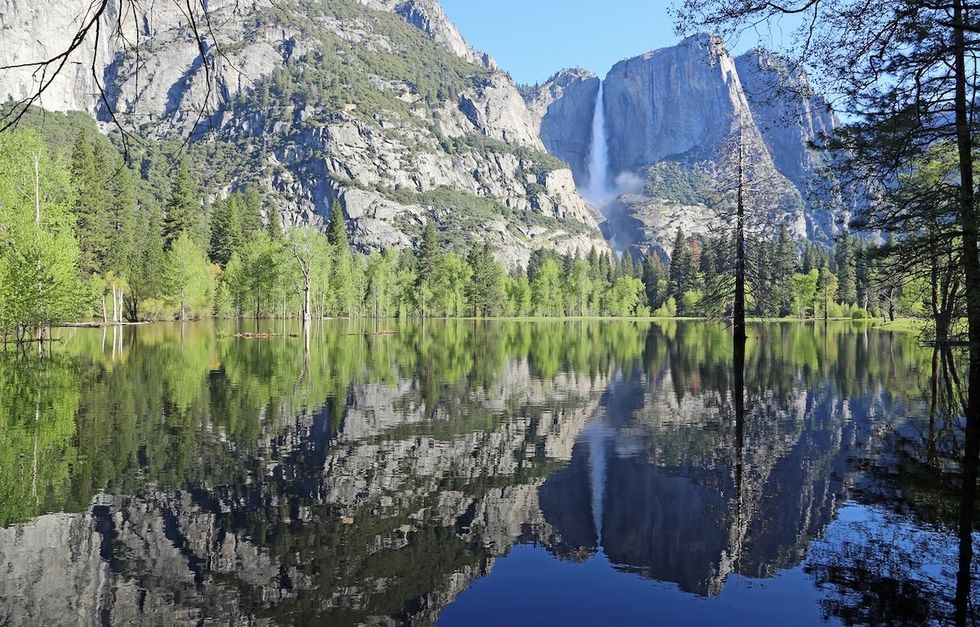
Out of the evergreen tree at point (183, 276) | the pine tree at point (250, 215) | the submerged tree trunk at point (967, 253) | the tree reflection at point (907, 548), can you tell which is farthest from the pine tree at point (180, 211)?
the tree reflection at point (907, 548)

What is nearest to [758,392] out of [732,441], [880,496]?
[732,441]

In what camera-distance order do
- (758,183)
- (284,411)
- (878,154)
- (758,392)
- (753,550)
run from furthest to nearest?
(758,183) → (758,392) → (284,411) → (878,154) → (753,550)

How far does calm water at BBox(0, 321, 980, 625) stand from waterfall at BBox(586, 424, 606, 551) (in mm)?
59

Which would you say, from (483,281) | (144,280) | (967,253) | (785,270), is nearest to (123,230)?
(144,280)

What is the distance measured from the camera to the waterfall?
928 cm

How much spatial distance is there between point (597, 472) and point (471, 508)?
10.2ft

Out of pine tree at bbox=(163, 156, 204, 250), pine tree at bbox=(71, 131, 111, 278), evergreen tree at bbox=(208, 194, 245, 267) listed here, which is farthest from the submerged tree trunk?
evergreen tree at bbox=(208, 194, 245, 267)

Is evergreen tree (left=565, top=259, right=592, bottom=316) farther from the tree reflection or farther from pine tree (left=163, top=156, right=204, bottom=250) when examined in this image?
the tree reflection

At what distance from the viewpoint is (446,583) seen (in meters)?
7.06

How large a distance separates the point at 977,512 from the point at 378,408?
13633 millimetres

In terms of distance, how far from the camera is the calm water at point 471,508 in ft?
21.7

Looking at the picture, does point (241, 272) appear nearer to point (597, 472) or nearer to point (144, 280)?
point (144, 280)

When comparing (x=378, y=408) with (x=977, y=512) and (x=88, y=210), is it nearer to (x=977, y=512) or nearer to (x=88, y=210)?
(x=977, y=512)

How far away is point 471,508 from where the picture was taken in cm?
954
